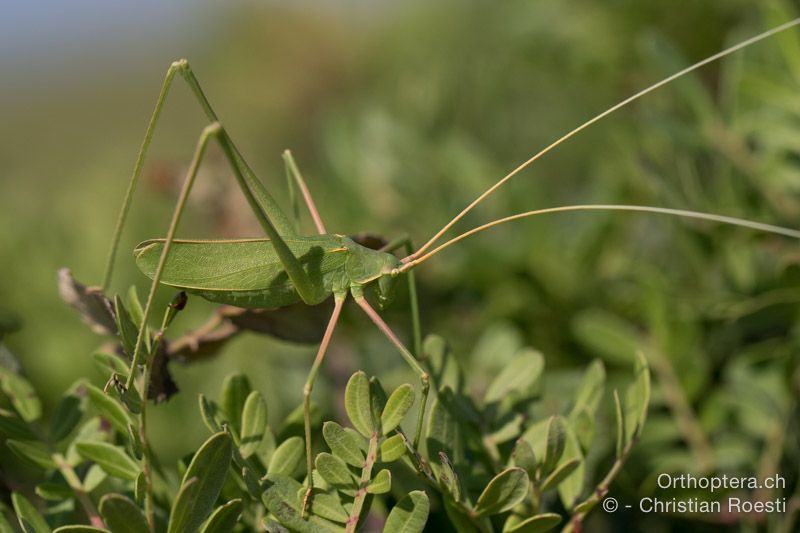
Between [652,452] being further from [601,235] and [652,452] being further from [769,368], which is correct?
[601,235]

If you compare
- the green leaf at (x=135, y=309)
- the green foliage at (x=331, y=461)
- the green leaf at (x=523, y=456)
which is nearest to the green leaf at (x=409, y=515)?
the green foliage at (x=331, y=461)

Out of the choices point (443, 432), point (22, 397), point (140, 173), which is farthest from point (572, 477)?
point (140, 173)

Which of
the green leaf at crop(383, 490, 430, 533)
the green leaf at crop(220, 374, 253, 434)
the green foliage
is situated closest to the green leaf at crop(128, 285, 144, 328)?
the green foliage

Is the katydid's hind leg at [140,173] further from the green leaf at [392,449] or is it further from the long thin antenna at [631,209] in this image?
the green leaf at [392,449]

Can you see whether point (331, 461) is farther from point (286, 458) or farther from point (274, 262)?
point (274, 262)

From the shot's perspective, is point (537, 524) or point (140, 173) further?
point (140, 173)
